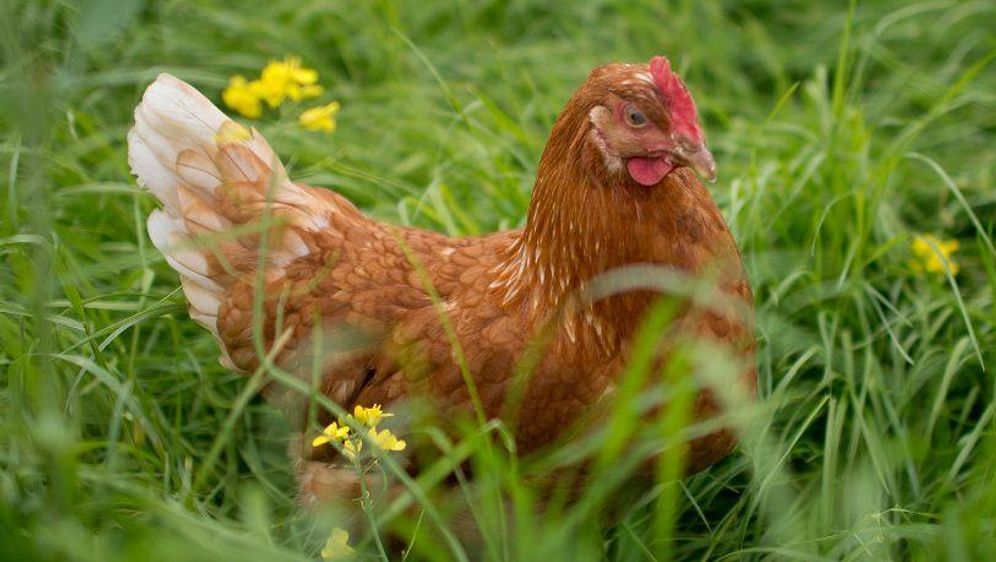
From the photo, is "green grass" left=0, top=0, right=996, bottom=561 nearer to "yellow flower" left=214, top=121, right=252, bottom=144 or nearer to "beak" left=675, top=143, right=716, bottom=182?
"yellow flower" left=214, top=121, right=252, bottom=144

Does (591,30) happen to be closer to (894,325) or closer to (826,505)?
(894,325)

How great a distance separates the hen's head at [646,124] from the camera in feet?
7.25

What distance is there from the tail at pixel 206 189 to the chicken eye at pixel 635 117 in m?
0.89

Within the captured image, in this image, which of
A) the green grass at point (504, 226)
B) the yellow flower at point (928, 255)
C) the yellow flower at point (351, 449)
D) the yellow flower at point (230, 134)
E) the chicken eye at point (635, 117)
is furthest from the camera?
the yellow flower at point (928, 255)

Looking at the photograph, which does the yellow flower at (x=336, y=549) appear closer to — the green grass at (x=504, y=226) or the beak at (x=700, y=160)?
the green grass at (x=504, y=226)

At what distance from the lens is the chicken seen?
2.31 m

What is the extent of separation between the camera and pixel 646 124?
224 cm

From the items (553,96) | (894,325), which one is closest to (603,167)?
(894,325)

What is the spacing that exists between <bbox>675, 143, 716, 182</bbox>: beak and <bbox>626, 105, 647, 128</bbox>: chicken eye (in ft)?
0.33

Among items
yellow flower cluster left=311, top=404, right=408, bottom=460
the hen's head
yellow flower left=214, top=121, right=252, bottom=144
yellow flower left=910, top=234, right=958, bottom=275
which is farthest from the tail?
yellow flower left=910, top=234, right=958, bottom=275

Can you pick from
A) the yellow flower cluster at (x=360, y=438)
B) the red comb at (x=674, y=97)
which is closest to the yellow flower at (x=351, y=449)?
the yellow flower cluster at (x=360, y=438)

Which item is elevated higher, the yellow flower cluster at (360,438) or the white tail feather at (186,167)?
the white tail feather at (186,167)

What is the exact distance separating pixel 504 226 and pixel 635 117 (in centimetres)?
113

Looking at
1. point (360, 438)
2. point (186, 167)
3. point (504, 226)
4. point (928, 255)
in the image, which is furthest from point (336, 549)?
point (928, 255)
